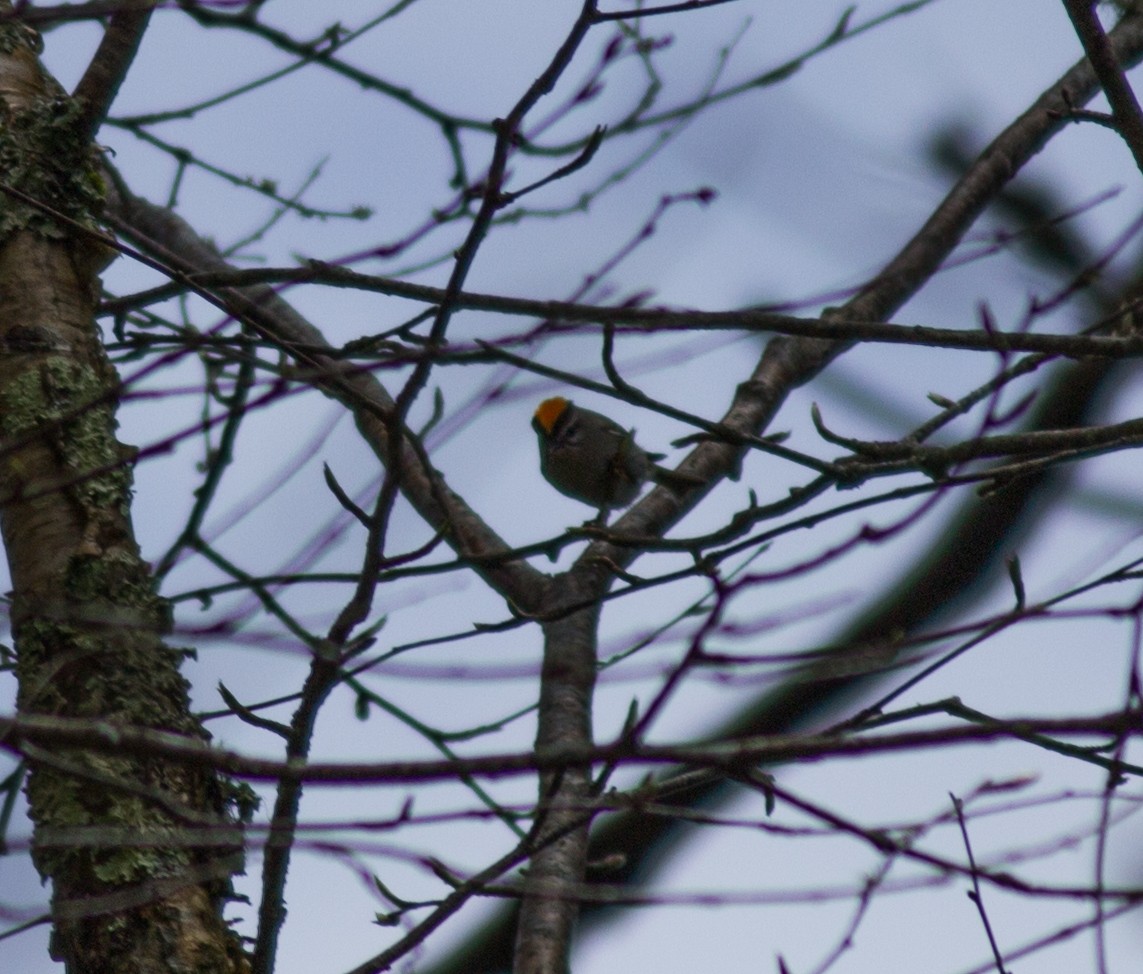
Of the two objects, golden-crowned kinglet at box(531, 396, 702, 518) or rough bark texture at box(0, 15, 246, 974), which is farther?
A: golden-crowned kinglet at box(531, 396, 702, 518)

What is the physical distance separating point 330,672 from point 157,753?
0.64 metres

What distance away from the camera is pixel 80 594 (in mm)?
2324

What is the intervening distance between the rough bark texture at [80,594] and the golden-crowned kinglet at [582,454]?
3732 millimetres

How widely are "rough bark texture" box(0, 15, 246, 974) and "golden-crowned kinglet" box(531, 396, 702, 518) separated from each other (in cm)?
373

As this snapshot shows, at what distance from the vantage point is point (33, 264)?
2715 millimetres

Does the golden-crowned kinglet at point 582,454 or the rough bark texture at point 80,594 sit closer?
the rough bark texture at point 80,594

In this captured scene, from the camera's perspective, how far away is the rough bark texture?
204 centimetres

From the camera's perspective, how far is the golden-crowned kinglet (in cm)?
645

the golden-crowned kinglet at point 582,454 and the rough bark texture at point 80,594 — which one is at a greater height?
the golden-crowned kinglet at point 582,454

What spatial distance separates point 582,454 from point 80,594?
4.57m

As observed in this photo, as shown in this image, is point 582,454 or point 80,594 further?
point 582,454

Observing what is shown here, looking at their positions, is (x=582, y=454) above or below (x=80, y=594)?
above

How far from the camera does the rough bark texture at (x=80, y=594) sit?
204 cm

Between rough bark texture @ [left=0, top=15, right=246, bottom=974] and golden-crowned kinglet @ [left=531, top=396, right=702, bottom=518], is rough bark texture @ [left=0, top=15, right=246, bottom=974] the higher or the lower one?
the lower one
